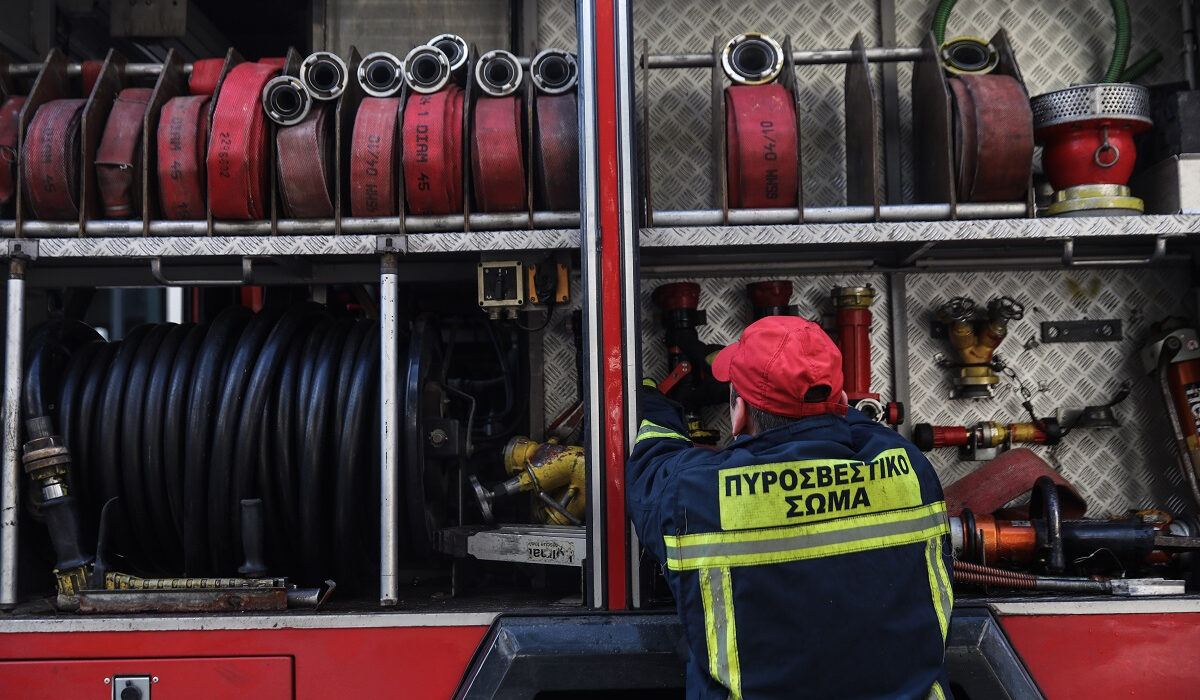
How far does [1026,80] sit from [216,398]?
3.42m

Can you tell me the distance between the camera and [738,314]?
10.8ft

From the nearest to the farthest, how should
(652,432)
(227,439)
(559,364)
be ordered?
(652,432) → (227,439) → (559,364)

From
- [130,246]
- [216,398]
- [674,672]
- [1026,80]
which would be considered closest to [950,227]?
[1026,80]

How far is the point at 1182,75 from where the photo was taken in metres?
3.22

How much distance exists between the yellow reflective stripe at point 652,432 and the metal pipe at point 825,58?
1.50 metres

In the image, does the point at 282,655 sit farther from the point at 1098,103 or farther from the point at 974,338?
the point at 1098,103

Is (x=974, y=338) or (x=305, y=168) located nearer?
(x=305, y=168)

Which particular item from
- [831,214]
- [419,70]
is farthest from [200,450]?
[831,214]

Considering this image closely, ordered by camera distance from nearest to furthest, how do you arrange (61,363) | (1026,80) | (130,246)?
(130,246) < (61,363) < (1026,80)

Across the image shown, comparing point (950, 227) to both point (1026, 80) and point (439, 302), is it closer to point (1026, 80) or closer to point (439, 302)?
point (1026, 80)

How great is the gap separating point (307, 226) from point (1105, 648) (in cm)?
279

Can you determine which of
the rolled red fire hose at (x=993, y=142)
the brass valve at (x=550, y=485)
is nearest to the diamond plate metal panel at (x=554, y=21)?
the rolled red fire hose at (x=993, y=142)

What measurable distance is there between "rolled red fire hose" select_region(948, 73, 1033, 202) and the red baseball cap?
1.16 m

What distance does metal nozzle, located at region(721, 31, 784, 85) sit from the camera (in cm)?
278
